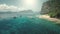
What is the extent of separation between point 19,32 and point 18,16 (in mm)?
1920

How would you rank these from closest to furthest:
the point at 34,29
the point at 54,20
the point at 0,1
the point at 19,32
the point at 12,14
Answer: the point at 19,32
the point at 34,29
the point at 0,1
the point at 12,14
the point at 54,20

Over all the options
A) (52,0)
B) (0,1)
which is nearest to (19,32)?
(0,1)

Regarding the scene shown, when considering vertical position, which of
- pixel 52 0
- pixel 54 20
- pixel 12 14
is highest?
pixel 52 0

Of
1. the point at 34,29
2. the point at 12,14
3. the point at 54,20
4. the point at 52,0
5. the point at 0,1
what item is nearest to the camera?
the point at 34,29

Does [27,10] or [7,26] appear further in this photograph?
[27,10]

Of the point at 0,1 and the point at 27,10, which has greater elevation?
the point at 0,1

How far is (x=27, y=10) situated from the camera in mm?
7371

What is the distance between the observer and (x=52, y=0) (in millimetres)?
8539

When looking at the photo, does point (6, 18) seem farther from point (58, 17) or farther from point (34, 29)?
point (58, 17)

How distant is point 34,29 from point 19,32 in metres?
0.80

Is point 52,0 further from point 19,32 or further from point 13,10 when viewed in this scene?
point 19,32

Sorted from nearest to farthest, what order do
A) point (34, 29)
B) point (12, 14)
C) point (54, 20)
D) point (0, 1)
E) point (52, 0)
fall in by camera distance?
point (34, 29) → point (0, 1) → point (12, 14) → point (54, 20) → point (52, 0)

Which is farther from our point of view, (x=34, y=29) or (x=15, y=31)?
(x=34, y=29)

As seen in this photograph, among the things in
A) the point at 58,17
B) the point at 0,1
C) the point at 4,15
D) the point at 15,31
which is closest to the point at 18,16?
the point at 4,15
